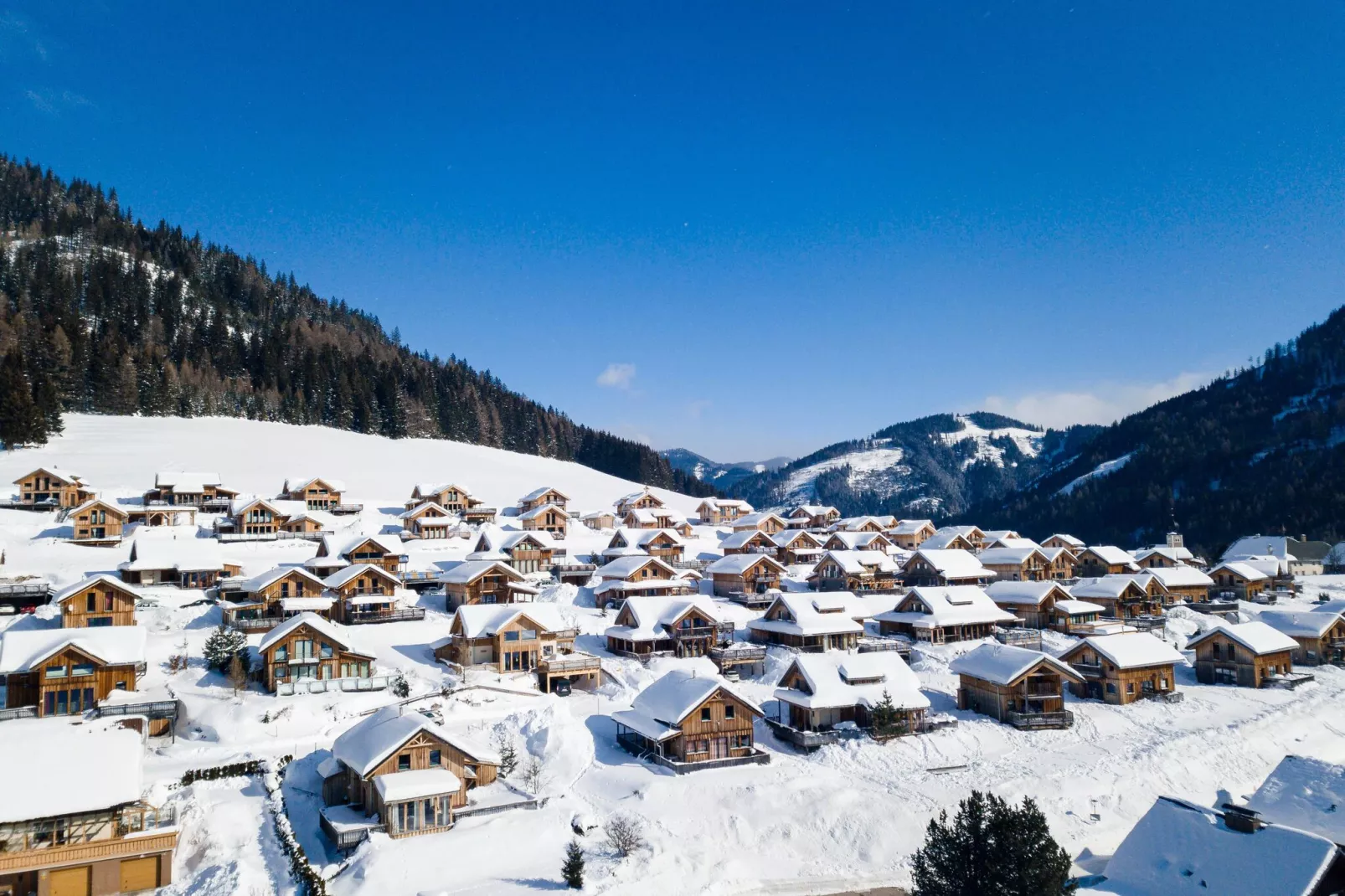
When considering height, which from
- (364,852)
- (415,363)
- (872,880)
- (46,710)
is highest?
(415,363)

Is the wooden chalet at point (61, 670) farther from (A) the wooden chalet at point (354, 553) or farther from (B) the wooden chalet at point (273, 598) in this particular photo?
(A) the wooden chalet at point (354, 553)

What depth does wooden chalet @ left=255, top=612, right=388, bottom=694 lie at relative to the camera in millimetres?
40281

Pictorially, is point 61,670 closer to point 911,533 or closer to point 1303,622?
point 1303,622

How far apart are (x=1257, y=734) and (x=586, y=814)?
35.0 meters

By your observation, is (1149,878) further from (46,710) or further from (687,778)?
(46,710)

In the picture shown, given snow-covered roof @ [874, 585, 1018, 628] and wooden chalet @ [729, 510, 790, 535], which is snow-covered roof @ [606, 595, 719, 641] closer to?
snow-covered roof @ [874, 585, 1018, 628]

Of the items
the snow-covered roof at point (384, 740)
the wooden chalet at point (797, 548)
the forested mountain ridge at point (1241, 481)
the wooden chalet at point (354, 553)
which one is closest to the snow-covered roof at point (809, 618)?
the snow-covered roof at point (384, 740)

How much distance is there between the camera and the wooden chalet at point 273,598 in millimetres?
48531

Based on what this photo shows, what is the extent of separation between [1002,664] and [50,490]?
7468 centimetres

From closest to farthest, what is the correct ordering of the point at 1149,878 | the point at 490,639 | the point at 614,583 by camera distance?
the point at 1149,878, the point at 490,639, the point at 614,583

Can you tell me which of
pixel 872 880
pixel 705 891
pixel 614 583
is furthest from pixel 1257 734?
pixel 614 583

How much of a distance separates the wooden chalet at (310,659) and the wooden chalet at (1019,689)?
31.0 meters

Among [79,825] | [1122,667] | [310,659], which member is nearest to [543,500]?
[310,659]

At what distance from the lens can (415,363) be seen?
157000 mm
